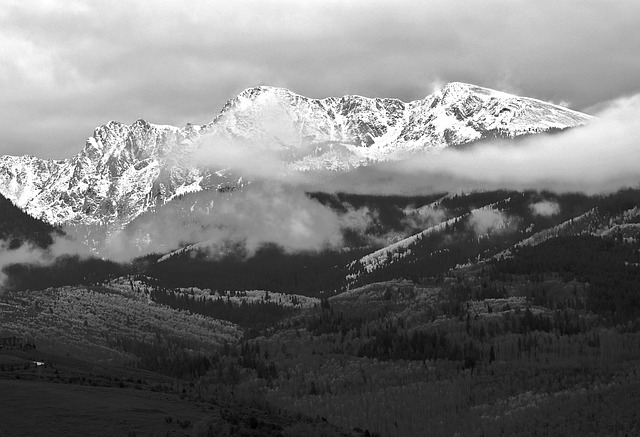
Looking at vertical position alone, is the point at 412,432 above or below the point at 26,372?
below

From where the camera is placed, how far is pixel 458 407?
568ft

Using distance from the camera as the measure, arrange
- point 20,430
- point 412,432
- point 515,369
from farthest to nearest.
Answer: point 515,369 → point 412,432 → point 20,430

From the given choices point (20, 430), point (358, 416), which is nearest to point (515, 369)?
point (358, 416)

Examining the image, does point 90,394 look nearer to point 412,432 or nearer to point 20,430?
point 20,430

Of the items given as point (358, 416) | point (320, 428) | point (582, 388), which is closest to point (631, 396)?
point (582, 388)

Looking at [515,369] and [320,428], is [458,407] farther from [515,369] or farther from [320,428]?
[320,428]

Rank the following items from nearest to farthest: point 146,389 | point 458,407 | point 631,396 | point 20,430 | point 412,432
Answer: point 20,430 < point 146,389 < point 631,396 < point 412,432 < point 458,407

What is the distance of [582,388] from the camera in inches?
6467

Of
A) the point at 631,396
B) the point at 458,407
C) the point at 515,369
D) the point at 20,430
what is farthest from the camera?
the point at 515,369

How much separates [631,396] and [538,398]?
1956 cm

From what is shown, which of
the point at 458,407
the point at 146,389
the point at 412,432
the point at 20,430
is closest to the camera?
the point at 20,430

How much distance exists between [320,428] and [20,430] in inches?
1340

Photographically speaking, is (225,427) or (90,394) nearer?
(225,427)

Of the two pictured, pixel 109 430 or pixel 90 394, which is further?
pixel 90 394
